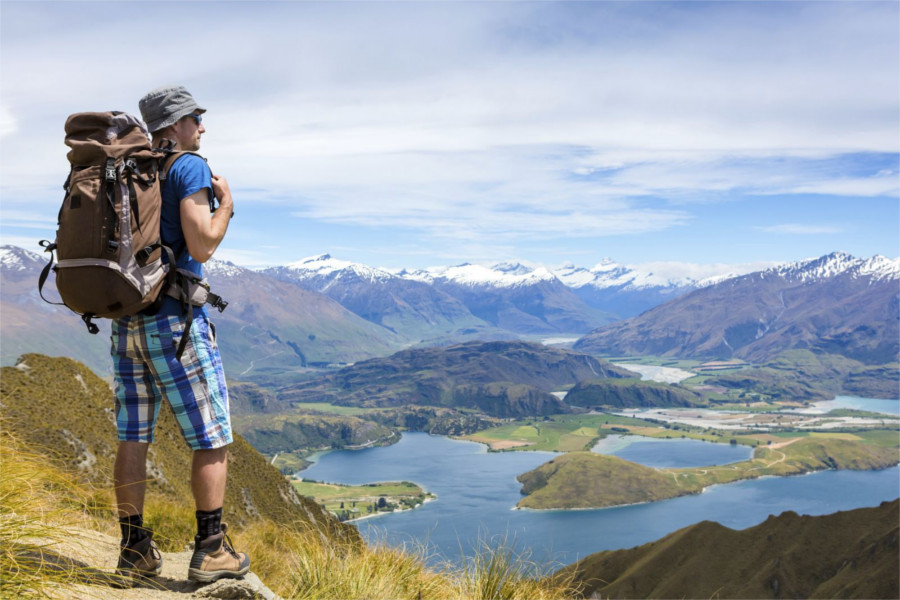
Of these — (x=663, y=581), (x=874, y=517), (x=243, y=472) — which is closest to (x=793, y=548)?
(x=874, y=517)

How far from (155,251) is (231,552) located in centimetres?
243

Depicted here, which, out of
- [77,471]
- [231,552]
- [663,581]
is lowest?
[663,581]

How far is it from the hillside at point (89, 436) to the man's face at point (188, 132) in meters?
5.80

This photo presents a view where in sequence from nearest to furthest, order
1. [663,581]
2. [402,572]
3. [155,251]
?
[155,251] → [402,572] → [663,581]

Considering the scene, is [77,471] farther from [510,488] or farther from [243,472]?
[510,488]

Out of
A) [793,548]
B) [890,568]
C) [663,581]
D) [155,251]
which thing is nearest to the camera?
[155,251]

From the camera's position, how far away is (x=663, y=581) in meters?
74.7

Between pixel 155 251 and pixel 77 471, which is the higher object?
pixel 155 251

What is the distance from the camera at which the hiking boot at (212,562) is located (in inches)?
192

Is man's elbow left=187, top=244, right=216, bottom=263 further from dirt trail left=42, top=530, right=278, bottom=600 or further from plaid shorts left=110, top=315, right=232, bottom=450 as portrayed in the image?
dirt trail left=42, top=530, right=278, bottom=600

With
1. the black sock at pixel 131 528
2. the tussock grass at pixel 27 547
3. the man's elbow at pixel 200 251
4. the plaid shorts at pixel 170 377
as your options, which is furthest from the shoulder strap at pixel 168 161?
the black sock at pixel 131 528

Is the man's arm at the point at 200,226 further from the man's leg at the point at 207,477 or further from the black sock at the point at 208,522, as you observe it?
the black sock at the point at 208,522

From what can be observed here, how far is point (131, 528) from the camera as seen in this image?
4.91 meters

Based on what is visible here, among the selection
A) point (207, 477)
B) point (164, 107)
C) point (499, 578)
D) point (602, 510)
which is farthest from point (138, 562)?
point (602, 510)
